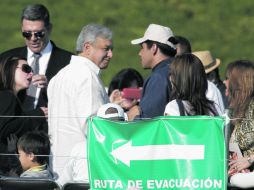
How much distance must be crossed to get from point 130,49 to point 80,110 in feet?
43.1

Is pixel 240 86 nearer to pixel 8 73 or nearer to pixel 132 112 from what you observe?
pixel 8 73

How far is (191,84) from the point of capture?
8.34m

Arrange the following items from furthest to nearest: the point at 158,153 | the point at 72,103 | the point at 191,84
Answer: the point at 72,103 < the point at 191,84 < the point at 158,153

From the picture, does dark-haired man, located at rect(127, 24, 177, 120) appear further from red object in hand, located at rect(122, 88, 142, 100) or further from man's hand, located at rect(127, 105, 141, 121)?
red object in hand, located at rect(122, 88, 142, 100)

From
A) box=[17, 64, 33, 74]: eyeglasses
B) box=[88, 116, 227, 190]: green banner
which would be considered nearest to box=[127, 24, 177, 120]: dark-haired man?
box=[88, 116, 227, 190]: green banner

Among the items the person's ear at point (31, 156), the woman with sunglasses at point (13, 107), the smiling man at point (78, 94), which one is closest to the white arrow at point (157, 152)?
the smiling man at point (78, 94)

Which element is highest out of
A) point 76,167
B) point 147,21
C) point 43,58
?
point 147,21

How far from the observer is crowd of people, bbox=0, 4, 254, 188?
27.3ft

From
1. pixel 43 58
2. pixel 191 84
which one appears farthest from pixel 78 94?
pixel 43 58

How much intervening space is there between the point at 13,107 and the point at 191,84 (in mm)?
1707

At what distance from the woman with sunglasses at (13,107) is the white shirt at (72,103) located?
250 mm

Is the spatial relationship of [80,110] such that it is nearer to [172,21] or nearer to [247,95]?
[247,95]

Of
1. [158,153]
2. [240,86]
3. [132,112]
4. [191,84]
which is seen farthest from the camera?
[132,112]

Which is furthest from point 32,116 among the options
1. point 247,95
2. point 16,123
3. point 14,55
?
point 247,95
